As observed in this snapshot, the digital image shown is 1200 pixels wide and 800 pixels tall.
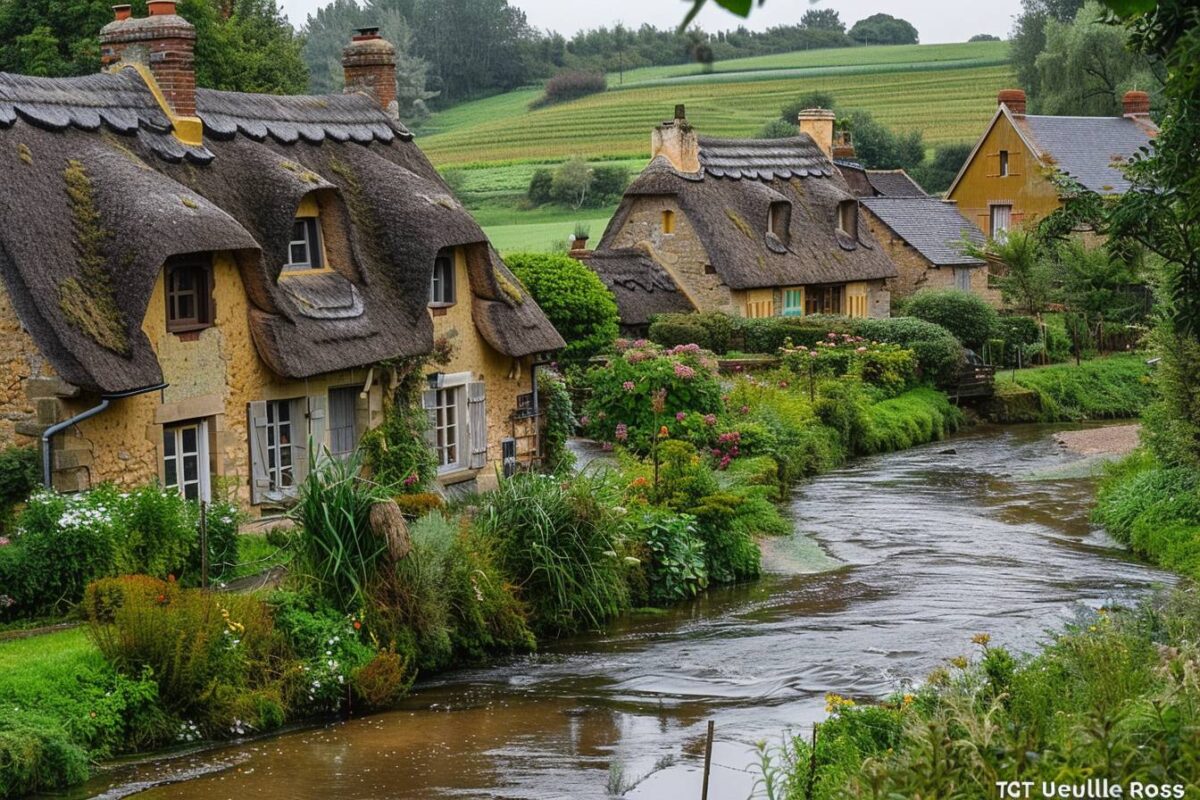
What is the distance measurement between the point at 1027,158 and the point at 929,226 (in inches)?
181

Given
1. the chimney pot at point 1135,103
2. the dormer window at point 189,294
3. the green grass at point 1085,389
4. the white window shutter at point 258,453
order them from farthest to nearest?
the chimney pot at point 1135,103 < the green grass at point 1085,389 < the white window shutter at point 258,453 < the dormer window at point 189,294

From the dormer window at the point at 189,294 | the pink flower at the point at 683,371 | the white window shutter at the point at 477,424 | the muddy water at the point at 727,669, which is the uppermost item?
the dormer window at the point at 189,294

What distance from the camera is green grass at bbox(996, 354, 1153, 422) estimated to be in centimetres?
3812

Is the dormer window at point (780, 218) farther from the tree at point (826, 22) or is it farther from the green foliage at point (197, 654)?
the tree at point (826, 22)

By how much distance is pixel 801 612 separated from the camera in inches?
753

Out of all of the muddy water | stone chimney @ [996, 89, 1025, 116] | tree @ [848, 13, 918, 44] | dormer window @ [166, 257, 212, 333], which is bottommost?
the muddy water

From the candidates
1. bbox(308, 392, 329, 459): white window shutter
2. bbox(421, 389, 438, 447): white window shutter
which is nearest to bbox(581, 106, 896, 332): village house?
bbox(421, 389, 438, 447): white window shutter


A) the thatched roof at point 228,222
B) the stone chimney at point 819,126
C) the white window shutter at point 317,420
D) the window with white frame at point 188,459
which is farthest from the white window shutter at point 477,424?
the stone chimney at point 819,126

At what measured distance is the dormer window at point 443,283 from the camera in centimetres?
2298

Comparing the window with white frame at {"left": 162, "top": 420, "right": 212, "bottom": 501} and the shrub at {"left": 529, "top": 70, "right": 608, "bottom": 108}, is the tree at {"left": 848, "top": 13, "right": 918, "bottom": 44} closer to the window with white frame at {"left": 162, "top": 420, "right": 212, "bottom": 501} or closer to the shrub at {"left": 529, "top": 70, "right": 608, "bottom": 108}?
the shrub at {"left": 529, "top": 70, "right": 608, "bottom": 108}

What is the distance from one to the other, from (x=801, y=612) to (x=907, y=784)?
38.4ft

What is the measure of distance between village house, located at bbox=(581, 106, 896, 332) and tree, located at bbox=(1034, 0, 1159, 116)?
21.0 meters

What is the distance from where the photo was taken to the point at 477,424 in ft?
78.3

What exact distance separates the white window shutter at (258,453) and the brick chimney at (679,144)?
21893 millimetres
